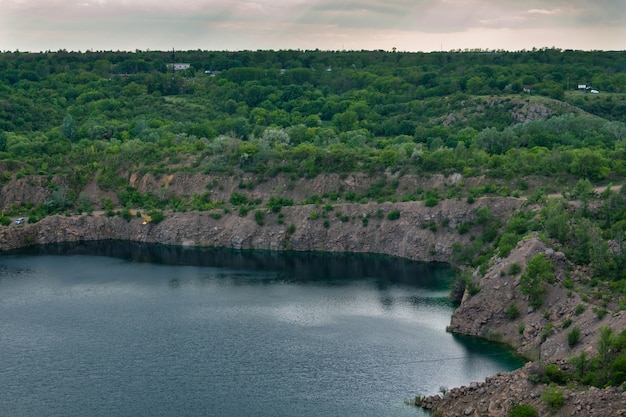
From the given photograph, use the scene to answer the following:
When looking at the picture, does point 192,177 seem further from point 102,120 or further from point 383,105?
point 383,105

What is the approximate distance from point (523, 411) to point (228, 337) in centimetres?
2503

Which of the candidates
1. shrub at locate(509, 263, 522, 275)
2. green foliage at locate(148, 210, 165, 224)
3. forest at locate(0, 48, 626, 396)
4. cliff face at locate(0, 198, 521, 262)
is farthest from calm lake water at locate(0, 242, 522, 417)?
green foliage at locate(148, 210, 165, 224)

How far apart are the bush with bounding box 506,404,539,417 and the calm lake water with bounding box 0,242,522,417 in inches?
263

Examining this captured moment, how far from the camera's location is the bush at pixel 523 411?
47.5m

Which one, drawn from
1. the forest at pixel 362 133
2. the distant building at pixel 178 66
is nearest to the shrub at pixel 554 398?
the forest at pixel 362 133

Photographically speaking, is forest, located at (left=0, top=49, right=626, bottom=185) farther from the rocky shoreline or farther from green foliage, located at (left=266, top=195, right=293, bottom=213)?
the rocky shoreline

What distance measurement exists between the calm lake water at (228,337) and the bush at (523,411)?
6.68 m

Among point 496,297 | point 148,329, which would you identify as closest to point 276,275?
point 148,329

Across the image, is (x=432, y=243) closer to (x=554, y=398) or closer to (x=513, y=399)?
(x=513, y=399)

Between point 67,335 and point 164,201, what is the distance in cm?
3796

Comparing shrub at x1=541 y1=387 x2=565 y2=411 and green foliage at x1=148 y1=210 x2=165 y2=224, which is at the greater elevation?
shrub at x1=541 y1=387 x2=565 y2=411

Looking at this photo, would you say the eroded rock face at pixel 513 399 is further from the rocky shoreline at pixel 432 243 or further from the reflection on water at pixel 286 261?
the reflection on water at pixel 286 261

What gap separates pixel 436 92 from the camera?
151625mm

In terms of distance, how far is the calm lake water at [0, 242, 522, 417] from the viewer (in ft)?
182
